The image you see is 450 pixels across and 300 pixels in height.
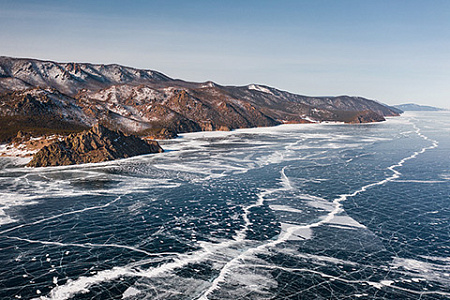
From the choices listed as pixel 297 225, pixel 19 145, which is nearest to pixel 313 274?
pixel 297 225

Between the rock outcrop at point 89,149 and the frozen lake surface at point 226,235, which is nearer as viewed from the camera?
the frozen lake surface at point 226,235

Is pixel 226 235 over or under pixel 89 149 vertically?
under

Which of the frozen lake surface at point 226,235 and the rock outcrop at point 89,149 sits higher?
the rock outcrop at point 89,149

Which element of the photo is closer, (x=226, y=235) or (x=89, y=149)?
(x=226, y=235)

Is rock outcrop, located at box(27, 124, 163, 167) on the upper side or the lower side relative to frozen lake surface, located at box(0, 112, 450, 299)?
upper

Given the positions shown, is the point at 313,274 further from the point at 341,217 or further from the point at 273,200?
the point at 273,200

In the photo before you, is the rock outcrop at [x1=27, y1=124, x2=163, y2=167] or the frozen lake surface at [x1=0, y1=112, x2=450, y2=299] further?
the rock outcrop at [x1=27, y1=124, x2=163, y2=167]
